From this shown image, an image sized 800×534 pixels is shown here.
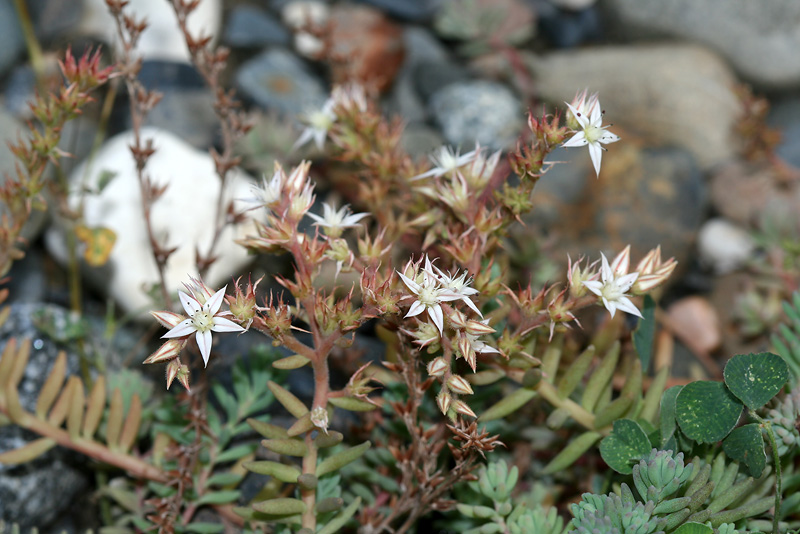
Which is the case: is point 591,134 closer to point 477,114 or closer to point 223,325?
point 223,325

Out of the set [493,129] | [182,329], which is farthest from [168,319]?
[493,129]

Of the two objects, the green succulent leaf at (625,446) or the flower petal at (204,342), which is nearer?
the flower petal at (204,342)

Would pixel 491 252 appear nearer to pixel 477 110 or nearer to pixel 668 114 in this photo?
pixel 477 110

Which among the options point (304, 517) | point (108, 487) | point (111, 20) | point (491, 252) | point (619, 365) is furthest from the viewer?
point (111, 20)

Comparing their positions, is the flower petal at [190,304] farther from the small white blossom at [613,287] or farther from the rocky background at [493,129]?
the rocky background at [493,129]

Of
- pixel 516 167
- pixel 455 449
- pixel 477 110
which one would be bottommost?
pixel 477 110

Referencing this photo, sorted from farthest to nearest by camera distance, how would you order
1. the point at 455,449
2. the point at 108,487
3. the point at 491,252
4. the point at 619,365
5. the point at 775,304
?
1. the point at 775,304
2. the point at 619,365
3. the point at 108,487
4. the point at 491,252
5. the point at 455,449

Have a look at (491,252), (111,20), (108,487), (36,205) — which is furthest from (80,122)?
(491,252)

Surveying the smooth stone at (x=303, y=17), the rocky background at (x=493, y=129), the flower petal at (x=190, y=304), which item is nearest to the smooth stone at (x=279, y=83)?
the rocky background at (x=493, y=129)
